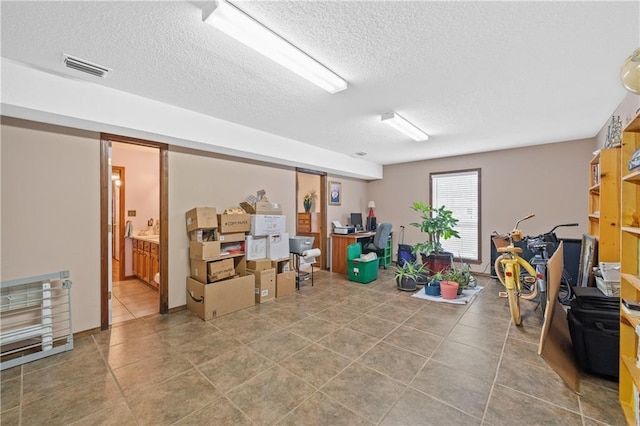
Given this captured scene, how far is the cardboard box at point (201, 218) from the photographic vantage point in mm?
3375

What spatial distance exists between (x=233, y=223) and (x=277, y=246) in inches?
32.1

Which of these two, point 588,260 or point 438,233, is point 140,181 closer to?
point 438,233

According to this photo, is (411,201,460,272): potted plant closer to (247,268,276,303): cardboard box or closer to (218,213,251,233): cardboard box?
(247,268,276,303): cardboard box

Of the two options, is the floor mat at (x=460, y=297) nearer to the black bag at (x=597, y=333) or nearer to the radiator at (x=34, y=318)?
the black bag at (x=597, y=333)

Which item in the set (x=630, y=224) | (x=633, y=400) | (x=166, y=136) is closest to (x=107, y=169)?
(x=166, y=136)

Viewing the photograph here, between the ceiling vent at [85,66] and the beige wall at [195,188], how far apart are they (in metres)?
1.26

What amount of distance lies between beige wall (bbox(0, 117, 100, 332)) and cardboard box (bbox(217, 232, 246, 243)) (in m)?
1.32

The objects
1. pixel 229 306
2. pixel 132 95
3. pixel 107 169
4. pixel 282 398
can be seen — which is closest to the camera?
pixel 282 398

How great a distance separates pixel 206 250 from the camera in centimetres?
331

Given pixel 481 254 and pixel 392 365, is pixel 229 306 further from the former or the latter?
pixel 481 254

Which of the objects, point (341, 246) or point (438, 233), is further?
point (341, 246)

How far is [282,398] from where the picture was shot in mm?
1835

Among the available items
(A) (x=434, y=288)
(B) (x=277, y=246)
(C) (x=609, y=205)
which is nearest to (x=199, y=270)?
(B) (x=277, y=246)

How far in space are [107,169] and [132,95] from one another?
2.93 feet
